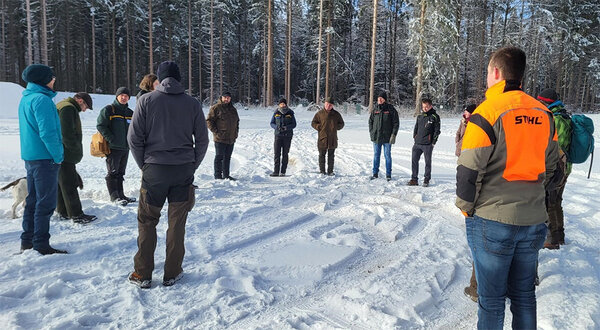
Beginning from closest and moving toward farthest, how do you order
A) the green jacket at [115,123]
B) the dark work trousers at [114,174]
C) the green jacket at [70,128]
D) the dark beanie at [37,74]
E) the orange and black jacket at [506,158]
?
the orange and black jacket at [506,158], the dark beanie at [37,74], the green jacket at [70,128], the green jacket at [115,123], the dark work trousers at [114,174]

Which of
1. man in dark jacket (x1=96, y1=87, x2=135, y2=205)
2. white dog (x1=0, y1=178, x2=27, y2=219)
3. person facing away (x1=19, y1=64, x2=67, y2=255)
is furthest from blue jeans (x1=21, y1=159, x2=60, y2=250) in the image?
man in dark jacket (x1=96, y1=87, x2=135, y2=205)

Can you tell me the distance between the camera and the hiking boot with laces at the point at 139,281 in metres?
3.44

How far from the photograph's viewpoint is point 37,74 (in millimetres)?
3975

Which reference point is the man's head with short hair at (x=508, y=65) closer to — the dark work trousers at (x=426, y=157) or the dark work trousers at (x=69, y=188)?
the dark work trousers at (x=69, y=188)

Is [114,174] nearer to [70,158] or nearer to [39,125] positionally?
[70,158]

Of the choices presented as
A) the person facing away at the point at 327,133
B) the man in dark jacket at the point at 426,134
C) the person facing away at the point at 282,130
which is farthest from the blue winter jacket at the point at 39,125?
the man in dark jacket at the point at 426,134

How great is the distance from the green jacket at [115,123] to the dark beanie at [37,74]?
6.16ft

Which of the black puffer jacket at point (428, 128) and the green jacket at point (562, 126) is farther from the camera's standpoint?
the black puffer jacket at point (428, 128)

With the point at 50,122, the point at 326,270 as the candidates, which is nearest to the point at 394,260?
the point at 326,270

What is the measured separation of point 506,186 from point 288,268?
7.88ft

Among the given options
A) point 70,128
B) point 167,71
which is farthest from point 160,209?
point 70,128

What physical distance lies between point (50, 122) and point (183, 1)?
1455 inches

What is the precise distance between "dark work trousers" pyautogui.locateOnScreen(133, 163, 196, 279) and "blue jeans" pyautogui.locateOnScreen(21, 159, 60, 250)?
1.36 metres

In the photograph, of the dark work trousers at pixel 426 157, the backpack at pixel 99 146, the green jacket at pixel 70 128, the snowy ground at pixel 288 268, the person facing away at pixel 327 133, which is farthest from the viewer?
the person facing away at pixel 327 133
